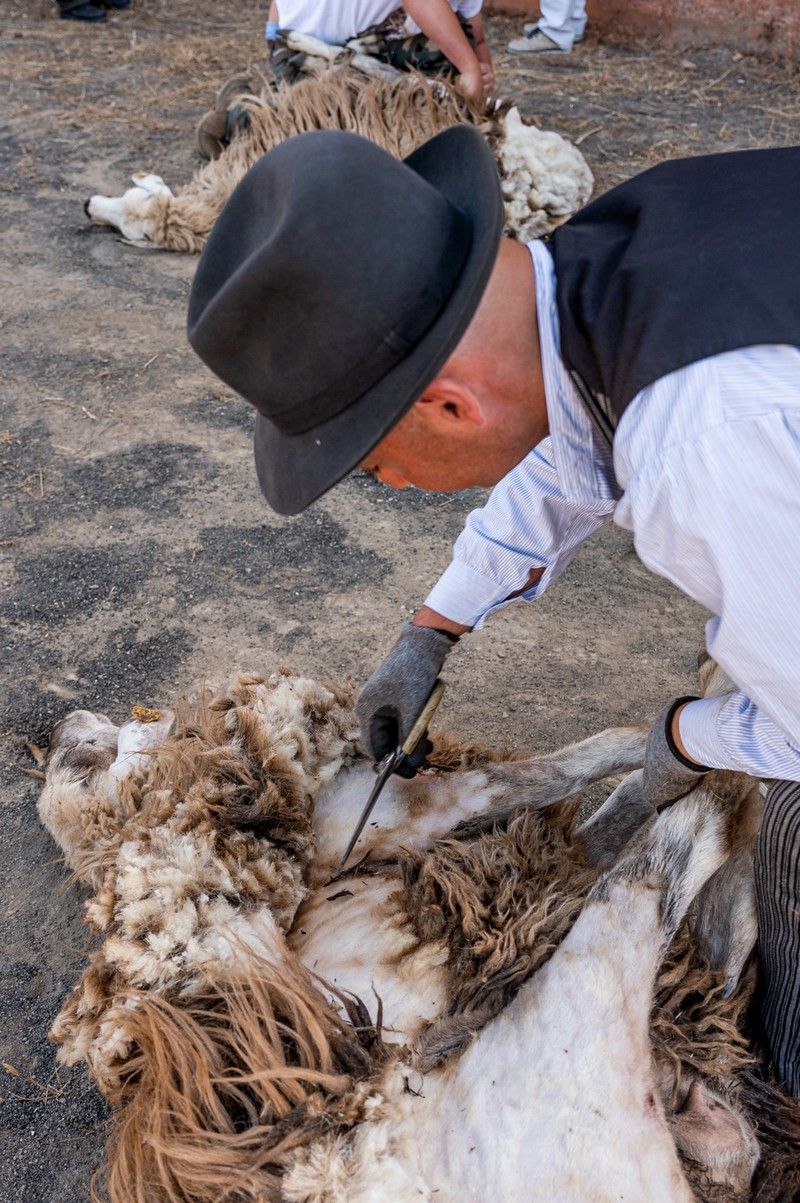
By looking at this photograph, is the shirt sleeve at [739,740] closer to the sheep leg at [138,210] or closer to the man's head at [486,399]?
the man's head at [486,399]

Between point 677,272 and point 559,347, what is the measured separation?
0.22 m

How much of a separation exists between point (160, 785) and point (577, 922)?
0.88 m

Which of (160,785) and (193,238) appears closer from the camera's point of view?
(160,785)

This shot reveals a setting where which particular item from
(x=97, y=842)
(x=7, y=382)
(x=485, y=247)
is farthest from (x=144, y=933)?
(x=7, y=382)

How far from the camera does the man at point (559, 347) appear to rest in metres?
1.44

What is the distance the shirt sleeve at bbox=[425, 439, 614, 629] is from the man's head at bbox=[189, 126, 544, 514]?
528 mm

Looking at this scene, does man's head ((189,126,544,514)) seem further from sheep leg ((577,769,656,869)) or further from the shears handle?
sheep leg ((577,769,656,869))

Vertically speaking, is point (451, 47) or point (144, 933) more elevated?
point (451, 47)

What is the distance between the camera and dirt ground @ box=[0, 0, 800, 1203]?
2.52m

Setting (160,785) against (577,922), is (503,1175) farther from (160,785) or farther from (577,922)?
(160,785)

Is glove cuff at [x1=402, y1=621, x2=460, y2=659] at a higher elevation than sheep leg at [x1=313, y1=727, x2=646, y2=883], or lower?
higher

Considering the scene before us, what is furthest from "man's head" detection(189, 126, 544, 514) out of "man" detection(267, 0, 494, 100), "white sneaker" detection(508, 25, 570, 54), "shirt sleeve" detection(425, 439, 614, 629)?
"white sneaker" detection(508, 25, 570, 54)

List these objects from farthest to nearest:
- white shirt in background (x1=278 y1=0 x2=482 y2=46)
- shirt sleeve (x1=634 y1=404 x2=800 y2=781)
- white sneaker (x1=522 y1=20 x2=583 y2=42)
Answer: white sneaker (x1=522 y1=20 x2=583 y2=42) < white shirt in background (x1=278 y1=0 x2=482 y2=46) < shirt sleeve (x1=634 y1=404 x2=800 y2=781)

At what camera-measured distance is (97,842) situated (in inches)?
88.4
